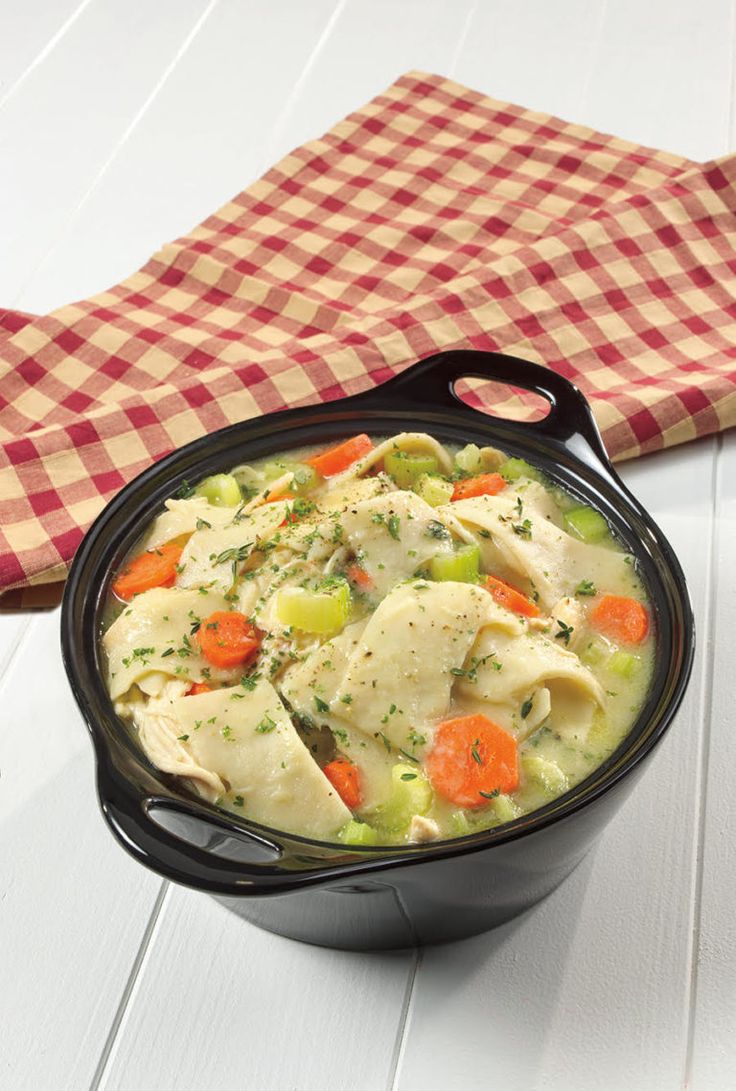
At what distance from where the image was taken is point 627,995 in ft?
7.68

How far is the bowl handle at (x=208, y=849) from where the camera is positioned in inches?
72.6

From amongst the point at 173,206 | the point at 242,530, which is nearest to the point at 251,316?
the point at 173,206

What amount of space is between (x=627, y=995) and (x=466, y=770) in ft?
1.89

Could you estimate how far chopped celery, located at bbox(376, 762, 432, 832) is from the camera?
215 centimetres

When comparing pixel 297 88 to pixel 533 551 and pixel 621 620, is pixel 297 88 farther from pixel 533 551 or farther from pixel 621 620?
pixel 621 620

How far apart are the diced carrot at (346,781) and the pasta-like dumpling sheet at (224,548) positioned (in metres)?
0.49

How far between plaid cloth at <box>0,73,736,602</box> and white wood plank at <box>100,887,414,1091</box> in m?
1.16

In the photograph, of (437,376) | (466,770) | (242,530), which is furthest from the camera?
(437,376)

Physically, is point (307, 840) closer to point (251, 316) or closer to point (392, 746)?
point (392, 746)

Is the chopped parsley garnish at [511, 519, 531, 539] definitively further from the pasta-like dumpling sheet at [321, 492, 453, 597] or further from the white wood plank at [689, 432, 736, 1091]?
the white wood plank at [689, 432, 736, 1091]

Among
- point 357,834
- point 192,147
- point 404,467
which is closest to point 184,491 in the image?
point 404,467

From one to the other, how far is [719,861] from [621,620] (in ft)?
1.86

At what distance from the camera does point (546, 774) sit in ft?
7.23

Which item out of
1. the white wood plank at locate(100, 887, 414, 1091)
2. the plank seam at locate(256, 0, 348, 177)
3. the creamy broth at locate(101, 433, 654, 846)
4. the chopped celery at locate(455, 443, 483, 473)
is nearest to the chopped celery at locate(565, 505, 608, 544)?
the creamy broth at locate(101, 433, 654, 846)
